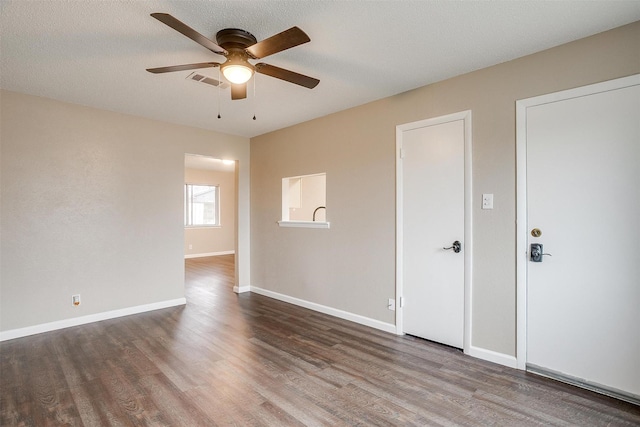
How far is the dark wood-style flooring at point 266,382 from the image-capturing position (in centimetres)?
197

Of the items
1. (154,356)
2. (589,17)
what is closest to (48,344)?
(154,356)

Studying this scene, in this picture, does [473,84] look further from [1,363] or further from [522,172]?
[1,363]

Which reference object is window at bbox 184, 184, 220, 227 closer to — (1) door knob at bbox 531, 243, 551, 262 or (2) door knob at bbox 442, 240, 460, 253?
(2) door knob at bbox 442, 240, 460, 253

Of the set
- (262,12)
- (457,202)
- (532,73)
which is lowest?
(457,202)

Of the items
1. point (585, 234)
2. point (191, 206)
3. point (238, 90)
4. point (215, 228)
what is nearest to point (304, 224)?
point (238, 90)

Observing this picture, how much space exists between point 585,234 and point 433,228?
3.70 ft

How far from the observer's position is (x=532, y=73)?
98.3 inches

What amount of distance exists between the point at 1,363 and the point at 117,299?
126cm

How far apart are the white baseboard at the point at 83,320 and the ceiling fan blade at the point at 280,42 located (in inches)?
138

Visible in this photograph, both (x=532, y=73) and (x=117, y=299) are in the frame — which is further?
(x=117, y=299)

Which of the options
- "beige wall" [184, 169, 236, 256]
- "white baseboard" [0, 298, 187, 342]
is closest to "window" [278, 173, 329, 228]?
"white baseboard" [0, 298, 187, 342]

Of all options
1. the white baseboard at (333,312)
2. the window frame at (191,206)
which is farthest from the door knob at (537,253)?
the window frame at (191,206)

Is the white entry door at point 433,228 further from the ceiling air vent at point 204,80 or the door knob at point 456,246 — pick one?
the ceiling air vent at point 204,80

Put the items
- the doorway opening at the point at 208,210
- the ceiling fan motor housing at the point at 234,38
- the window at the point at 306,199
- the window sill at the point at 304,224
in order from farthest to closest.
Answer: the doorway opening at the point at 208,210 → the window at the point at 306,199 → the window sill at the point at 304,224 → the ceiling fan motor housing at the point at 234,38
